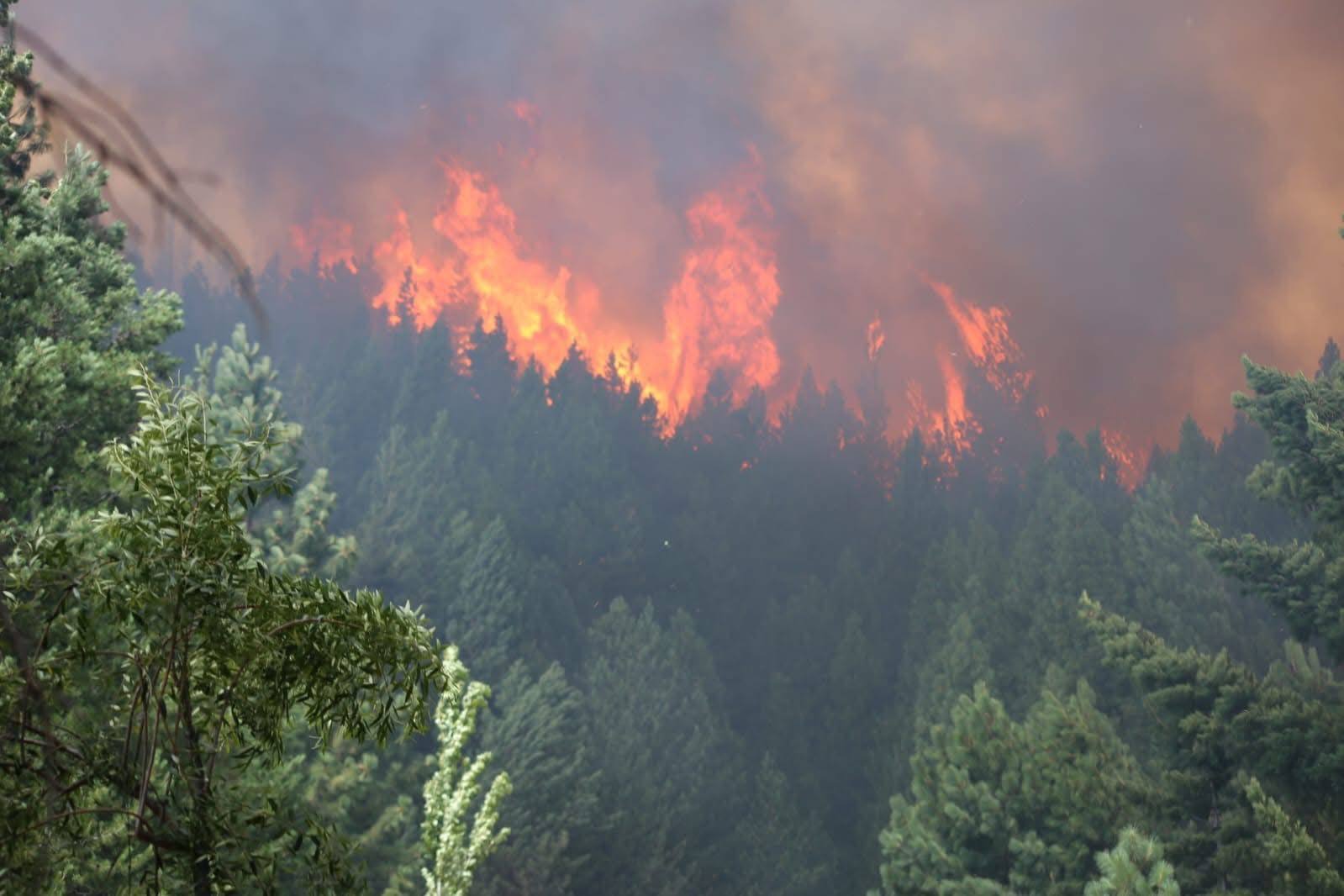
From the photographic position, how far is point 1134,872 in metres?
14.3

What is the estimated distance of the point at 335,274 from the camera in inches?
4323

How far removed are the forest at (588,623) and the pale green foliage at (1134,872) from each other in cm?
6

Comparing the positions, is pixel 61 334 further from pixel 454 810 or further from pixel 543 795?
pixel 543 795

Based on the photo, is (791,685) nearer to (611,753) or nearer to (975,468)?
(611,753)

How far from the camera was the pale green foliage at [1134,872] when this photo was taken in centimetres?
1408

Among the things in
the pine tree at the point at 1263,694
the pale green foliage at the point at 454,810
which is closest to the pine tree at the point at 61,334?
the pale green foliage at the point at 454,810

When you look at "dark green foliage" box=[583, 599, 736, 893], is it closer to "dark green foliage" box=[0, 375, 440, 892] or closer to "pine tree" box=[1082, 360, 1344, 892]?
"pine tree" box=[1082, 360, 1344, 892]

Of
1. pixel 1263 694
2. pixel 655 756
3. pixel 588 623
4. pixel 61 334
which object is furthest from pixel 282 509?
pixel 588 623

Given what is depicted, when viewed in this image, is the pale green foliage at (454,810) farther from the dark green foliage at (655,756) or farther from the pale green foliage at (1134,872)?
the dark green foliage at (655,756)

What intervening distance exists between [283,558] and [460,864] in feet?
34.9

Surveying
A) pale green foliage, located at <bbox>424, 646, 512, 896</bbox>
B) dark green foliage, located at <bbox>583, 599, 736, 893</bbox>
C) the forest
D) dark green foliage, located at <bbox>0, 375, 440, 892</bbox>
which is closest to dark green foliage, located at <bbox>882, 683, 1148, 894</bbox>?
the forest

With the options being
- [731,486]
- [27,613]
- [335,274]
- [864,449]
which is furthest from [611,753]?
[335,274]

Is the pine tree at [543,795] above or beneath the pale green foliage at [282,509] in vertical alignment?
beneath

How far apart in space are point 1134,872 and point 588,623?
51673 mm
